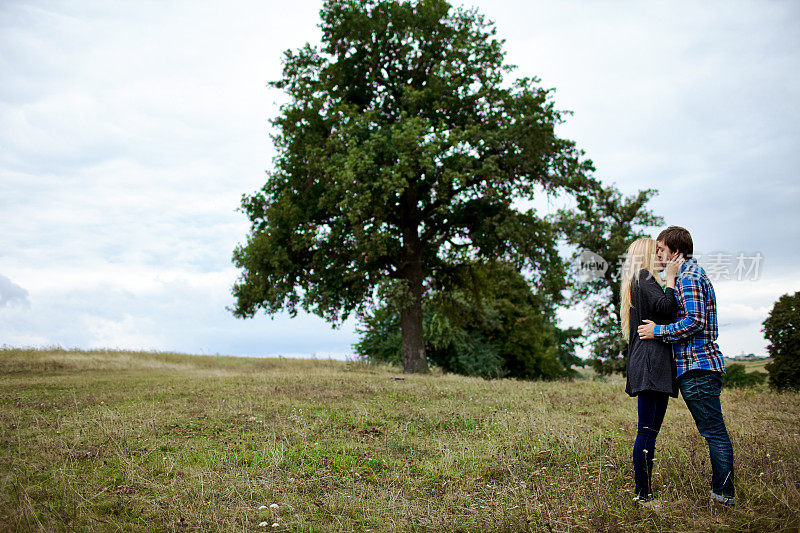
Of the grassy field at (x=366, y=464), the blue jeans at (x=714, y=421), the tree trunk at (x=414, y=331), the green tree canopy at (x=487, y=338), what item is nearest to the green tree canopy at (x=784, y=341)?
the grassy field at (x=366, y=464)

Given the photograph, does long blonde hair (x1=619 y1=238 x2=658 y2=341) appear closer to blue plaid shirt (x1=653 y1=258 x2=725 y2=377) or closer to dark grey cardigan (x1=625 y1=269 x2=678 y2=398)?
dark grey cardigan (x1=625 y1=269 x2=678 y2=398)

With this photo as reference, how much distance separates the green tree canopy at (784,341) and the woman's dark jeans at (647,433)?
1693 centimetres

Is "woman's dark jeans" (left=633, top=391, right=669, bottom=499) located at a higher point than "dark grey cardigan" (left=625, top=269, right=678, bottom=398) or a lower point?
lower

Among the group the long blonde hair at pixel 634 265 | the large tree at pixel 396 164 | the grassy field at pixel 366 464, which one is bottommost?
the grassy field at pixel 366 464

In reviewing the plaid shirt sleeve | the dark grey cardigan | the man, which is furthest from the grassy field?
the plaid shirt sleeve

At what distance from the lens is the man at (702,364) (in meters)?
5.43

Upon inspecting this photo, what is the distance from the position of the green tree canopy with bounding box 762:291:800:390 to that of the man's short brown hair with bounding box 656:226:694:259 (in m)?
17.0

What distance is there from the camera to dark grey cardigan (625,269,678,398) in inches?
216

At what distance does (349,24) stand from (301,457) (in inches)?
790

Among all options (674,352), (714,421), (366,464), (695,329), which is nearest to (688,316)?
(695,329)

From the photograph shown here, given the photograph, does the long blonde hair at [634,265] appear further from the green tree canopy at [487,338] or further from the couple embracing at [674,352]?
the green tree canopy at [487,338]

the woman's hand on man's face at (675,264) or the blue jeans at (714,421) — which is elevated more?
the woman's hand on man's face at (675,264)

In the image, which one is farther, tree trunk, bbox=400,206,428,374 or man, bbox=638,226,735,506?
tree trunk, bbox=400,206,428,374

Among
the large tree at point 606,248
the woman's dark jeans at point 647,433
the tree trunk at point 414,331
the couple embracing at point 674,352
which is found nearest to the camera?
the couple embracing at point 674,352
